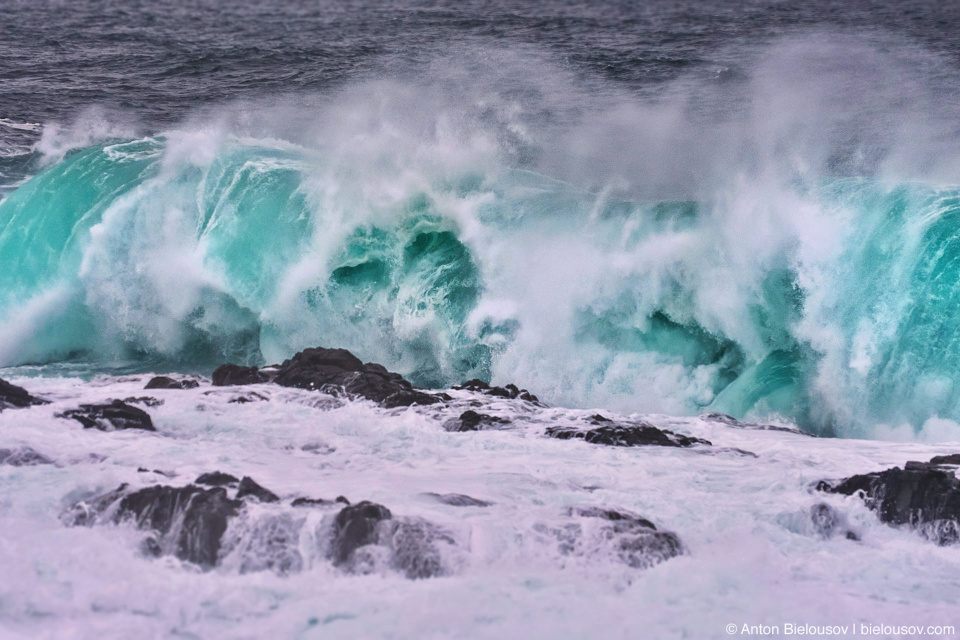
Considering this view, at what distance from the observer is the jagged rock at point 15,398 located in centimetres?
826

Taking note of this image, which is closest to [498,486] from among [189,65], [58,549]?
A: [58,549]

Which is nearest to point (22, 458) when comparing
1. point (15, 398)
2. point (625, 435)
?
point (15, 398)

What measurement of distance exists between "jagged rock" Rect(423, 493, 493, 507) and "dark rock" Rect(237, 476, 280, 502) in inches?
47.3

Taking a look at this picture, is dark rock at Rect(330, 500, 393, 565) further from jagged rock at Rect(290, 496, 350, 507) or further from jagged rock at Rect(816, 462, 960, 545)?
jagged rock at Rect(816, 462, 960, 545)

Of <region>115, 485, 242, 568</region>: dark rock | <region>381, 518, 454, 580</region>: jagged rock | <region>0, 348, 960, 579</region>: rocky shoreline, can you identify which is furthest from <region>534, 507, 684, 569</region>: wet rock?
<region>115, 485, 242, 568</region>: dark rock

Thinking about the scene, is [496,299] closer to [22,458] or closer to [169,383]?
[169,383]

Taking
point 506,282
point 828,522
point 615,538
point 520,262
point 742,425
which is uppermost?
point 520,262

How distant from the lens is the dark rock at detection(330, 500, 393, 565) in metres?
5.96

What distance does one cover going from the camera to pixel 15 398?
8391 millimetres

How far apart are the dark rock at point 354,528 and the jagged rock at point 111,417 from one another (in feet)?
9.11

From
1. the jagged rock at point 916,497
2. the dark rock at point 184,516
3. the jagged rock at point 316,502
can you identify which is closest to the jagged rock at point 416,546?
the jagged rock at point 316,502

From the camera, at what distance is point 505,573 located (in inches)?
233

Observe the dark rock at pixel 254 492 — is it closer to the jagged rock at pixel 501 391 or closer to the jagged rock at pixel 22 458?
the jagged rock at pixel 22 458

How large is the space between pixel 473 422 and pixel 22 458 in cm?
398
